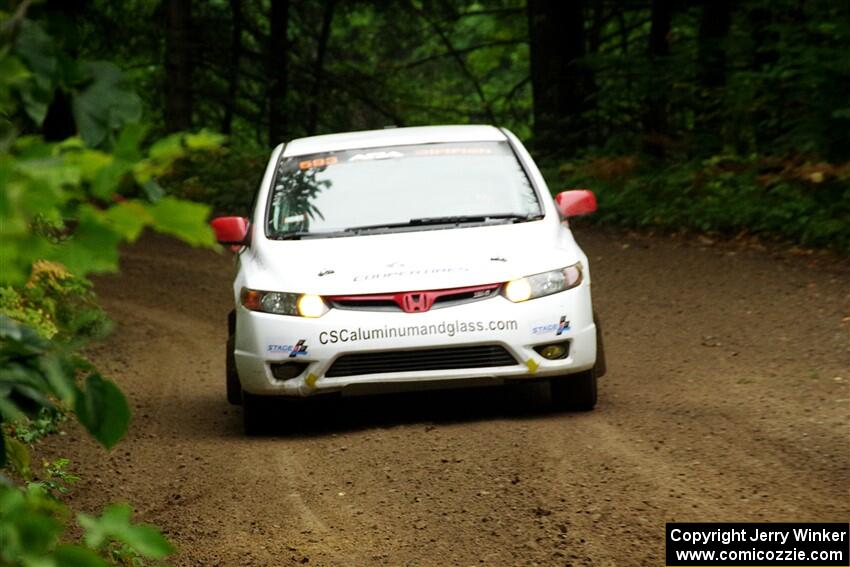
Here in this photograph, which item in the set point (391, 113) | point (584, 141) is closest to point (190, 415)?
point (584, 141)

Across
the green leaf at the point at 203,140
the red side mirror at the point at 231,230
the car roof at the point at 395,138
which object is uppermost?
the green leaf at the point at 203,140

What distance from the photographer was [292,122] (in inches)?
1254

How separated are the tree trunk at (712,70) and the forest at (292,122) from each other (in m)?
0.04

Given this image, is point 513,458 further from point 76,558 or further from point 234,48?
point 234,48

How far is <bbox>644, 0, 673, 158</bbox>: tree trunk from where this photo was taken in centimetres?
2108

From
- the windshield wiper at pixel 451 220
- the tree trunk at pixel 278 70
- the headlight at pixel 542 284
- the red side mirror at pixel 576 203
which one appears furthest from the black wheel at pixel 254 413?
the tree trunk at pixel 278 70

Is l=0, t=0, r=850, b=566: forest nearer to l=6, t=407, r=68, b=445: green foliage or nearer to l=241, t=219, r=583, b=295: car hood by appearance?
l=6, t=407, r=68, b=445: green foliage

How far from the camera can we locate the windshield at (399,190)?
28.6 feet

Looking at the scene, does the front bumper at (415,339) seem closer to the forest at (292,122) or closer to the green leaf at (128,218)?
the forest at (292,122)

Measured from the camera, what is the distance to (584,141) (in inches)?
940

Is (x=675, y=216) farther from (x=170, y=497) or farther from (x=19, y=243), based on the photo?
(x=19, y=243)

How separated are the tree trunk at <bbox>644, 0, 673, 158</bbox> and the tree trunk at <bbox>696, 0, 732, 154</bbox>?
0.61 metres

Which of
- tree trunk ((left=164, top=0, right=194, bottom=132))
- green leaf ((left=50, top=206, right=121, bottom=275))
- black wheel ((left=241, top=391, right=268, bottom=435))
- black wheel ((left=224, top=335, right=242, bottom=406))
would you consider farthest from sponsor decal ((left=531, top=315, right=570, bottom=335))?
tree trunk ((left=164, top=0, right=194, bottom=132))

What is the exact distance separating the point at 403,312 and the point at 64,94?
17.5 feet
